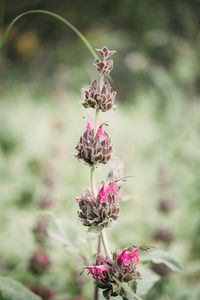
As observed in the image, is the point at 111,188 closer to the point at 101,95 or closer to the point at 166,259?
the point at 101,95

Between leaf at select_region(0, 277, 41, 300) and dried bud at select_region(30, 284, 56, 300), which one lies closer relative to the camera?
leaf at select_region(0, 277, 41, 300)

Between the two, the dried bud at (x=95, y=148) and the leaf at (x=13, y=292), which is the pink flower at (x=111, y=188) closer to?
the dried bud at (x=95, y=148)

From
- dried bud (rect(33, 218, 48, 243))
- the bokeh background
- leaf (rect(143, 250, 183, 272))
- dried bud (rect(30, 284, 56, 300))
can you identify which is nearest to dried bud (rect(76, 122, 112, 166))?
the bokeh background

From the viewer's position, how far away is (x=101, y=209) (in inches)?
49.6

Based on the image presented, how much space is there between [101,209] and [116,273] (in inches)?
6.9

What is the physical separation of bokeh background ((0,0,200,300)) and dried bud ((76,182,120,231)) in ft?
0.68

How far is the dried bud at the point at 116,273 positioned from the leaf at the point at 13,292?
308mm

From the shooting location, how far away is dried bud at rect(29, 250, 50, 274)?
2.26m

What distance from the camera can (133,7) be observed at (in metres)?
7.15

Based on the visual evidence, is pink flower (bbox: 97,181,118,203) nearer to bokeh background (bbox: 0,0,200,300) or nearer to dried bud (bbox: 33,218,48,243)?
bokeh background (bbox: 0,0,200,300)

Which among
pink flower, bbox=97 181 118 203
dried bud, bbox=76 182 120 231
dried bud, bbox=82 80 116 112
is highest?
dried bud, bbox=82 80 116 112

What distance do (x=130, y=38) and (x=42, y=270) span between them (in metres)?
5.48

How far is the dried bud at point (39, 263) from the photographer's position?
2.26 metres

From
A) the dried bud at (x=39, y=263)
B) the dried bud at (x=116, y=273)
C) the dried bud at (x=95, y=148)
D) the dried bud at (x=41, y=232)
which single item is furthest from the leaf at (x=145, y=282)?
the dried bud at (x=41, y=232)
